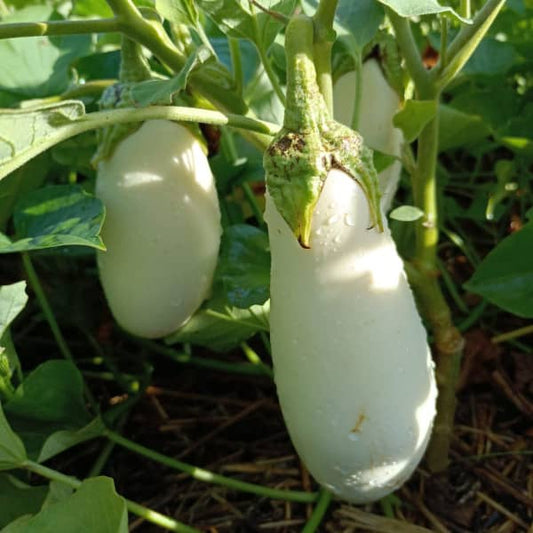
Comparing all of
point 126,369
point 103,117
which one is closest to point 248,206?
point 126,369

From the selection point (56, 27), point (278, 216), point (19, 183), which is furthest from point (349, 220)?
point (19, 183)

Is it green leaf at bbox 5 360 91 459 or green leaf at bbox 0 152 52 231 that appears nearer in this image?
green leaf at bbox 5 360 91 459

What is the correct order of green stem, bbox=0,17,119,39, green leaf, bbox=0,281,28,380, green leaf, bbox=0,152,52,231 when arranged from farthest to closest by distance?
green leaf, bbox=0,152,52,231 < green leaf, bbox=0,281,28,380 < green stem, bbox=0,17,119,39

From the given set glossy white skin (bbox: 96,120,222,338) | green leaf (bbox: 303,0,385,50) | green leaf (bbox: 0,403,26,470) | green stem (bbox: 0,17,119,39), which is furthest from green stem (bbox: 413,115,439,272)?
green leaf (bbox: 0,403,26,470)

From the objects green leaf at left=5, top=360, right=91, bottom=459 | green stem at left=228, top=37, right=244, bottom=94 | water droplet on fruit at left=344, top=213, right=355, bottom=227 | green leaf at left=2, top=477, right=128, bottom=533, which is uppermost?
green stem at left=228, top=37, right=244, bottom=94

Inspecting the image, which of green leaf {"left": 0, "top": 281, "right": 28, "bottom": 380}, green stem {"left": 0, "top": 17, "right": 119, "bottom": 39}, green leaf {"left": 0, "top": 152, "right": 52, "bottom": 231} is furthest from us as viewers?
green leaf {"left": 0, "top": 152, "right": 52, "bottom": 231}

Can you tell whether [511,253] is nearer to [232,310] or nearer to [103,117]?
[232,310]

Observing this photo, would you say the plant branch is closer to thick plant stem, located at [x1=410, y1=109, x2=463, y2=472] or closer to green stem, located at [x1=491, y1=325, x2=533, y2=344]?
thick plant stem, located at [x1=410, y1=109, x2=463, y2=472]
